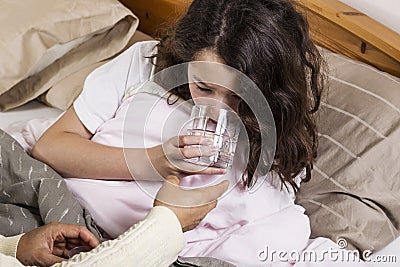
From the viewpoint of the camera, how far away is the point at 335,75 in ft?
4.78

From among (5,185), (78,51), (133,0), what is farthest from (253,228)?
(133,0)

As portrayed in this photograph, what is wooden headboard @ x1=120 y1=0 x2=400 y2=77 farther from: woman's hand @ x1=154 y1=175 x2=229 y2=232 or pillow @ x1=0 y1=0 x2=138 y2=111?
→ woman's hand @ x1=154 y1=175 x2=229 y2=232

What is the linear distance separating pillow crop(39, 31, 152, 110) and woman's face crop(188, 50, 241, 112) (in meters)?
0.52

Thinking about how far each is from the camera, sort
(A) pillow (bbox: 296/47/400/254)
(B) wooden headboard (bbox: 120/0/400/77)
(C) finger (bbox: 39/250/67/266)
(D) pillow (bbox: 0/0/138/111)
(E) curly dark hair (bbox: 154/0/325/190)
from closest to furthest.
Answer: (C) finger (bbox: 39/250/67/266)
(E) curly dark hair (bbox: 154/0/325/190)
(A) pillow (bbox: 296/47/400/254)
(B) wooden headboard (bbox: 120/0/400/77)
(D) pillow (bbox: 0/0/138/111)

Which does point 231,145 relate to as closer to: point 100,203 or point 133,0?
point 100,203

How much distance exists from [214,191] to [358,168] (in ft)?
1.08

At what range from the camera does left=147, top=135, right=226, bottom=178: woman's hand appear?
113 centimetres

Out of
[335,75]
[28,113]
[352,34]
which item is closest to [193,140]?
[335,75]

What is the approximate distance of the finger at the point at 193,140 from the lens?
1127 millimetres

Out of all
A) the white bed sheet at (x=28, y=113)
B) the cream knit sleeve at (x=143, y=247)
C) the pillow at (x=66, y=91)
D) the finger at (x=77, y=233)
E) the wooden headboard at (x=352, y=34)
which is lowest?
the white bed sheet at (x=28, y=113)

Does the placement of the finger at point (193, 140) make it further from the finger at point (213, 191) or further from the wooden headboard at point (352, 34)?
the wooden headboard at point (352, 34)

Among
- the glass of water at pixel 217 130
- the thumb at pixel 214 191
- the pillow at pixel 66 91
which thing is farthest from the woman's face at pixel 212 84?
the pillow at pixel 66 91

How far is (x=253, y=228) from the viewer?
1.26 metres

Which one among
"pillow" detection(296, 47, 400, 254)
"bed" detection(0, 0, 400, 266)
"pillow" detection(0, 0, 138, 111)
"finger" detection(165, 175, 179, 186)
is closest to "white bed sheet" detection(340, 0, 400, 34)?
"bed" detection(0, 0, 400, 266)
